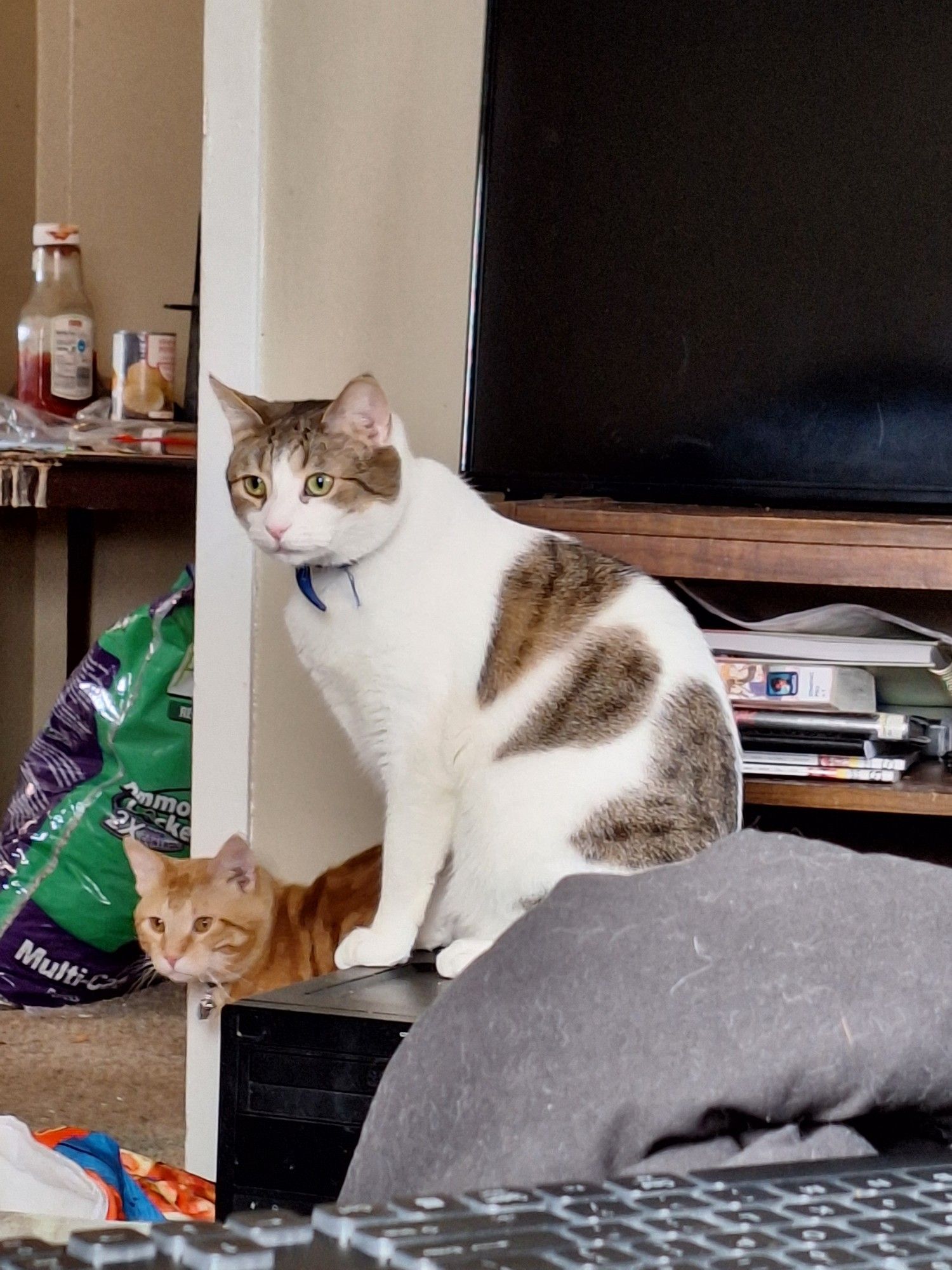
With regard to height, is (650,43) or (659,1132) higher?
(650,43)

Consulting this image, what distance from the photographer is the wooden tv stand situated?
136cm

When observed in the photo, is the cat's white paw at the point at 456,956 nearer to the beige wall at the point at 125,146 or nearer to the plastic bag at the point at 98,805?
the plastic bag at the point at 98,805

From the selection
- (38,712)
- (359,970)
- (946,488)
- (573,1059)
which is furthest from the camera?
(38,712)

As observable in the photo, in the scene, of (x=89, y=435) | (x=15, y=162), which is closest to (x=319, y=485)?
(x=89, y=435)

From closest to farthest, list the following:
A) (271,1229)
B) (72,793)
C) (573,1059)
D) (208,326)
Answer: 1. (271,1229)
2. (573,1059)
3. (208,326)
4. (72,793)

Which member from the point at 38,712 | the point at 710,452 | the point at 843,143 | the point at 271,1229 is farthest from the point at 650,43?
the point at 38,712

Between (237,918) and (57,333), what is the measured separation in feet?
4.67

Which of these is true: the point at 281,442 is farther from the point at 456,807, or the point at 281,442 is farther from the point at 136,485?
the point at 136,485

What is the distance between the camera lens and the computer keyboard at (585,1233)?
0.27 meters

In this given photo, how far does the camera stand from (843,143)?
1.54 meters

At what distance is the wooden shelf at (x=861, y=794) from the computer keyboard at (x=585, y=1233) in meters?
1.11

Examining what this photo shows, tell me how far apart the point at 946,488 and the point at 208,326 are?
33.9 inches

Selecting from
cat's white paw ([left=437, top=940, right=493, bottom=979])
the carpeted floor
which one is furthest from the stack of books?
the carpeted floor

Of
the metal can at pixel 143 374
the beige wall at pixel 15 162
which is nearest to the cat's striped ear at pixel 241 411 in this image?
the metal can at pixel 143 374
